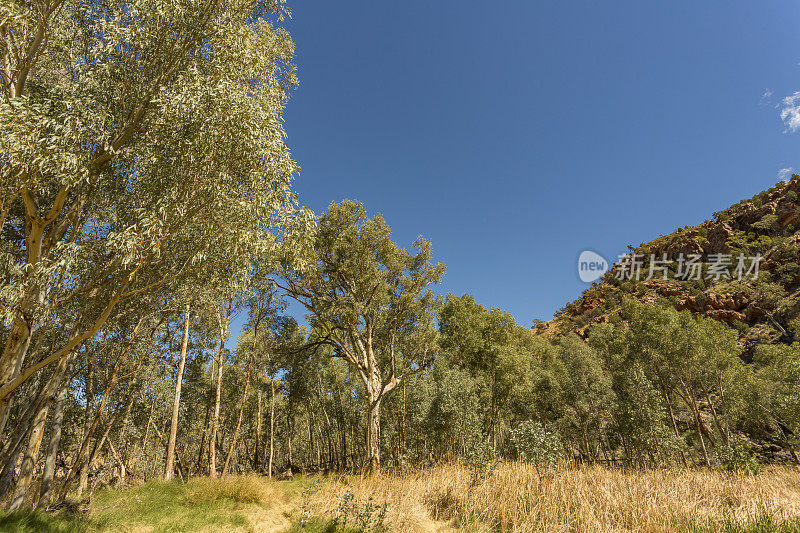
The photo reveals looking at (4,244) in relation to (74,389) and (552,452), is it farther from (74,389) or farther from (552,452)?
(552,452)

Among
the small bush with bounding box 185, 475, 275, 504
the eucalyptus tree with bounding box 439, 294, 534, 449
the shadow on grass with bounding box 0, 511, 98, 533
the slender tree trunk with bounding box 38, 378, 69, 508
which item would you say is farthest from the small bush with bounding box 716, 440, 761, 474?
the slender tree trunk with bounding box 38, 378, 69, 508

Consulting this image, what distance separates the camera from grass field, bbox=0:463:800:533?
7070mm

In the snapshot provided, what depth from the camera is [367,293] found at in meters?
17.9

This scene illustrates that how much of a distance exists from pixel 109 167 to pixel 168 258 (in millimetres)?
2943

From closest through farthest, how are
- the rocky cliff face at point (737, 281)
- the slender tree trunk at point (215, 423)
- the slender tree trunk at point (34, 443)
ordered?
the slender tree trunk at point (34, 443) → the slender tree trunk at point (215, 423) → the rocky cliff face at point (737, 281)

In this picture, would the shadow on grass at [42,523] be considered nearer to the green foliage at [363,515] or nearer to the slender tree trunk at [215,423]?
the green foliage at [363,515]

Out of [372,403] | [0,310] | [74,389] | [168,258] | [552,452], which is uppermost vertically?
[168,258]

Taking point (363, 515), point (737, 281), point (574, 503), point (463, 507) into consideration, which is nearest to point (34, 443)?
point (363, 515)

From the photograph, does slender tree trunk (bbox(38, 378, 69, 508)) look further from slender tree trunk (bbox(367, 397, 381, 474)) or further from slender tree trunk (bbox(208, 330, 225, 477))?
slender tree trunk (bbox(367, 397, 381, 474))

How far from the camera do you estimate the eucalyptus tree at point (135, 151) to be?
6434mm

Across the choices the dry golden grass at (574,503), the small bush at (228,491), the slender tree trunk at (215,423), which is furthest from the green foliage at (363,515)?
the slender tree trunk at (215,423)

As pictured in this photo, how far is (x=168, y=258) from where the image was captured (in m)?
7.89

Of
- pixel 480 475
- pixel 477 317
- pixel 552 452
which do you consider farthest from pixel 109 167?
pixel 477 317

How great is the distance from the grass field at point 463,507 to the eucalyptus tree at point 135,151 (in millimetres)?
5295
